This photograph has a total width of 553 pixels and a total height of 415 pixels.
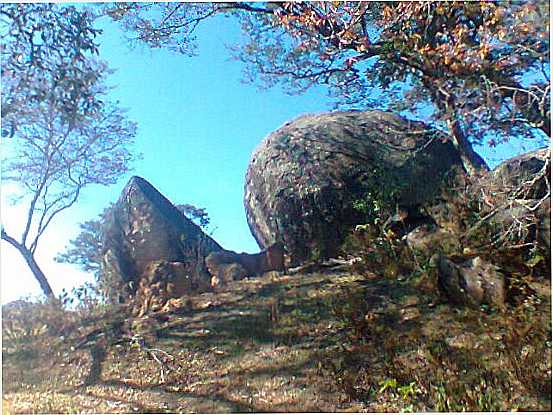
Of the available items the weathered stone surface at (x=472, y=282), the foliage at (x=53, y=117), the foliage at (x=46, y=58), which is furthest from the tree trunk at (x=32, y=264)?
the weathered stone surface at (x=472, y=282)

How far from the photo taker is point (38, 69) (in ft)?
8.35

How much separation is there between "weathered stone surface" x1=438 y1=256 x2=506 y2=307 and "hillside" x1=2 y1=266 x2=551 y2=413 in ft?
0.17

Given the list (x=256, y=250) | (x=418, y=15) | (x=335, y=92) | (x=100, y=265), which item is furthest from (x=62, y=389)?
(x=418, y=15)

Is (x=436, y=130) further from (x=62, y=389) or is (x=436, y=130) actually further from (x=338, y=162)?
(x=62, y=389)

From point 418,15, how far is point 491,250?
3.76ft

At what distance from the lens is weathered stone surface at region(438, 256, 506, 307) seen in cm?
231

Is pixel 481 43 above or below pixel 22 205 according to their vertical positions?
above

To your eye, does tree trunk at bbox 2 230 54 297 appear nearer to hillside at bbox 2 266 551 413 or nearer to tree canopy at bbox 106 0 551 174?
hillside at bbox 2 266 551 413

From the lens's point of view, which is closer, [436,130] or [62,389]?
[62,389]

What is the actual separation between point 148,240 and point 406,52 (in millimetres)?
1520

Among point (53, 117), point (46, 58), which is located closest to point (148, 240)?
point (53, 117)

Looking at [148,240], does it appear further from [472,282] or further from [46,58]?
[472,282]

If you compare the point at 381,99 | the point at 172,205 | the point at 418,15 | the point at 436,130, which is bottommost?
the point at 172,205

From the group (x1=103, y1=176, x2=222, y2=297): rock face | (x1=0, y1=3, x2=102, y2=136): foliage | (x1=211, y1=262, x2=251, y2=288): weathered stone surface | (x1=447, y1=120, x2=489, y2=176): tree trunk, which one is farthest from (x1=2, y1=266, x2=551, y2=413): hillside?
(x1=0, y1=3, x2=102, y2=136): foliage
